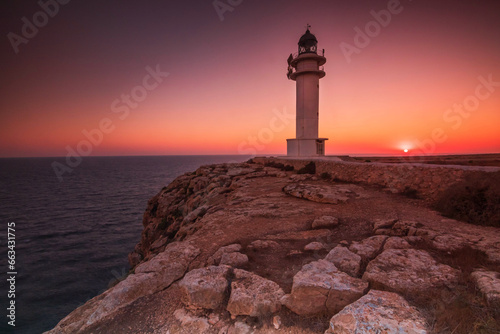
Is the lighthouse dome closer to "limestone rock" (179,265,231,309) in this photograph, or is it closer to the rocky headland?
the rocky headland

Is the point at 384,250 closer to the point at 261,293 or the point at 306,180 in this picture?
the point at 261,293

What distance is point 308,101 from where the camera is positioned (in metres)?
25.3

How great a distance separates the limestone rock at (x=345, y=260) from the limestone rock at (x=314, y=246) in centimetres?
39

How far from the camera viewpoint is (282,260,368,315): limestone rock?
2688 millimetres

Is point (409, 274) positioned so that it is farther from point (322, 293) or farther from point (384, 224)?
point (384, 224)

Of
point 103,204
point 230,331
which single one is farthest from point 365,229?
point 103,204

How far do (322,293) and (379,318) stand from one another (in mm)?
668

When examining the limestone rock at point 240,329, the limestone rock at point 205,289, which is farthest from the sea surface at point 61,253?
the limestone rock at point 240,329

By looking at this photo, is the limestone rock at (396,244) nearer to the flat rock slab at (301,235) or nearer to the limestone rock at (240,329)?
the flat rock slab at (301,235)

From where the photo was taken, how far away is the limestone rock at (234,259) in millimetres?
3877

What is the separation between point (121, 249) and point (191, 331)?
62.1 feet

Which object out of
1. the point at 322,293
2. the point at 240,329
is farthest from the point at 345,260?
the point at 240,329

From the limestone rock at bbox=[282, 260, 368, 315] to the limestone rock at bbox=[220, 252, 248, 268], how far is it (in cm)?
120

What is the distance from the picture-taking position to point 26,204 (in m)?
32.1
